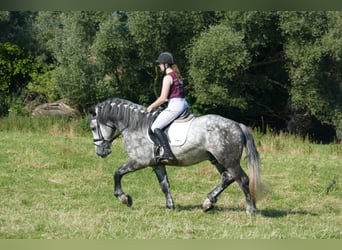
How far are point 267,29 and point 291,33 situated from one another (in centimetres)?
118

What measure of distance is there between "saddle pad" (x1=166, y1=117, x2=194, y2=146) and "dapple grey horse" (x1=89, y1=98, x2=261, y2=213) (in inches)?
2.3

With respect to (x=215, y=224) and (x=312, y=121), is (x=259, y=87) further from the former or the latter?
(x=215, y=224)

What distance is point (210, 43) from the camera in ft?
67.3

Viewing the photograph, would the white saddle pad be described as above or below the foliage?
below

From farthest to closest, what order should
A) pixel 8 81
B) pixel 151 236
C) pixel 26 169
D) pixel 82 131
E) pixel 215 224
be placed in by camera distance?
pixel 8 81
pixel 82 131
pixel 26 169
pixel 215 224
pixel 151 236

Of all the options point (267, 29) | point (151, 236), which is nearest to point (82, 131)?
point (267, 29)

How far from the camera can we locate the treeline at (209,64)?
20750 mm

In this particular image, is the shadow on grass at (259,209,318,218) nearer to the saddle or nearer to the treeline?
the saddle

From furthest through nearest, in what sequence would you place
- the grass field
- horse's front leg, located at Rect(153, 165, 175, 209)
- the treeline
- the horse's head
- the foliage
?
1. the treeline
2. the foliage
3. the horse's head
4. horse's front leg, located at Rect(153, 165, 175, 209)
5. the grass field

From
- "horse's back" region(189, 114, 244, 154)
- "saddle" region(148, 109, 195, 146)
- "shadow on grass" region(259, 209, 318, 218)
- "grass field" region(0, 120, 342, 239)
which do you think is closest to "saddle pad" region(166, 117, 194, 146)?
"saddle" region(148, 109, 195, 146)

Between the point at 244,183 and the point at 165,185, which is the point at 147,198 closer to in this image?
the point at 165,185

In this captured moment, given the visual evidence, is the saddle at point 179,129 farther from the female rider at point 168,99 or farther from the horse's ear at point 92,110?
the horse's ear at point 92,110

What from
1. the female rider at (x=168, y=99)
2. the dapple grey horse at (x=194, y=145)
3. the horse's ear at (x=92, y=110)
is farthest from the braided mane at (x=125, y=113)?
the female rider at (x=168, y=99)

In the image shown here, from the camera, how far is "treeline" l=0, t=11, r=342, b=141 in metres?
20.8
